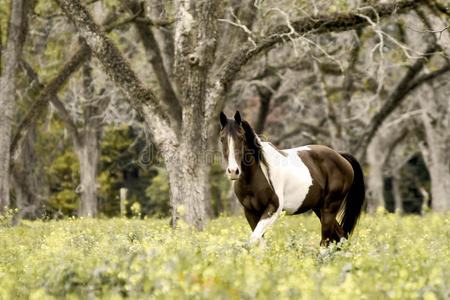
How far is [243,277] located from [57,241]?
223 centimetres

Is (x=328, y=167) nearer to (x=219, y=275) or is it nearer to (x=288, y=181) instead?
(x=288, y=181)

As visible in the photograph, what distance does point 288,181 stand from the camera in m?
8.24

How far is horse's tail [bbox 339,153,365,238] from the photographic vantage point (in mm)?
9375

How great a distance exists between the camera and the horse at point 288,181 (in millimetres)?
7422

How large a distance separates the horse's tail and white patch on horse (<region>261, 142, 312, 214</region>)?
4.43 ft

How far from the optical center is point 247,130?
7.64 metres

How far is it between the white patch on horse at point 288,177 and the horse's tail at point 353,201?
135 cm

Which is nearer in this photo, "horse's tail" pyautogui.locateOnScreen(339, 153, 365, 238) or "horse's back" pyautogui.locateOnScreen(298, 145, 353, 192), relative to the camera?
"horse's back" pyautogui.locateOnScreen(298, 145, 353, 192)

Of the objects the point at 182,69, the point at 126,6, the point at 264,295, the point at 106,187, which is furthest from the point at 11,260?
the point at 106,187

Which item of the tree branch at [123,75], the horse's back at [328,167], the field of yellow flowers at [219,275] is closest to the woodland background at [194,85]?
the tree branch at [123,75]

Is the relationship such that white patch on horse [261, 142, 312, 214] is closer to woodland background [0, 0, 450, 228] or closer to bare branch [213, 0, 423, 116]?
woodland background [0, 0, 450, 228]

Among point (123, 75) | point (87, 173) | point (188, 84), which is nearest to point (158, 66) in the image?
Answer: point (123, 75)

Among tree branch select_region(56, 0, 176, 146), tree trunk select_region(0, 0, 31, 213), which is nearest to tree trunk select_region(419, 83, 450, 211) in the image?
tree branch select_region(56, 0, 176, 146)

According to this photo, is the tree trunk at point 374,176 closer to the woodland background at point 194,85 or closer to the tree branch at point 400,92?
the woodland background at point 194,85
